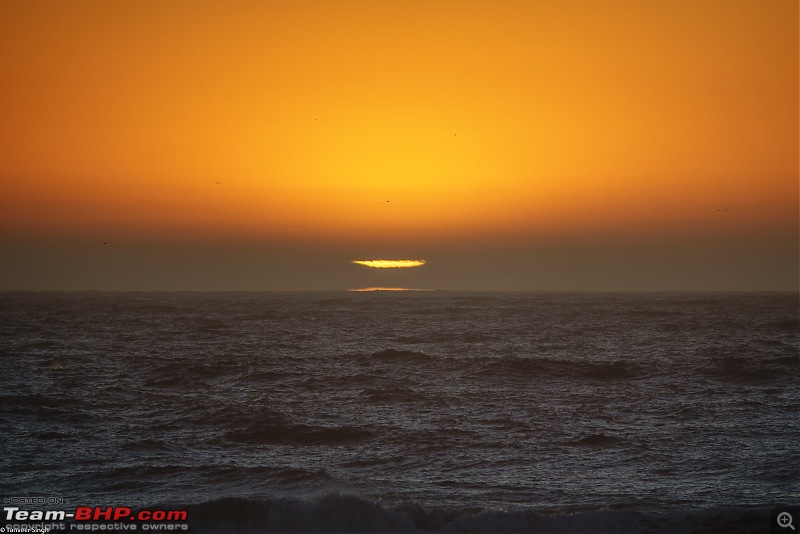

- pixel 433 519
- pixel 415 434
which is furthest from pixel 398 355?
pixel 433 519

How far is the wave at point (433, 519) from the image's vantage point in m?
12.6

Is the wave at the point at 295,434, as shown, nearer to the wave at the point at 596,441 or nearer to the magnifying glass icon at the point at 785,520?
the wave at the point at 596,441

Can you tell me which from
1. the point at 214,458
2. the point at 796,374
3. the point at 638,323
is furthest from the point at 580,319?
the point at 214,458

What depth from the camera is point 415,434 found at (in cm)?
1909

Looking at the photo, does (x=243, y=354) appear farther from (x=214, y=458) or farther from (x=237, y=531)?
(x=237, y=531)

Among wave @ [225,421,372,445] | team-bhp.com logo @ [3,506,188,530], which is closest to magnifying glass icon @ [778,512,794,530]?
wave @ [225,421,372,445]

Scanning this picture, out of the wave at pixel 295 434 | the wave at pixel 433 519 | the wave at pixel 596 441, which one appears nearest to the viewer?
the wave at pixel 433 519

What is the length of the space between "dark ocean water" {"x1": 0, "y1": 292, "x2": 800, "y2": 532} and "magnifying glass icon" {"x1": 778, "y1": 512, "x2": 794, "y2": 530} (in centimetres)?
26

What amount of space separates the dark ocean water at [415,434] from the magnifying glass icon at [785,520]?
0.26 m

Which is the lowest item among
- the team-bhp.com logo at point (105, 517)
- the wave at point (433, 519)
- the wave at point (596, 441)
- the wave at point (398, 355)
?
the team-bhp.com logo at point (105, 517)

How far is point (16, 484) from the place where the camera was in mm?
15062

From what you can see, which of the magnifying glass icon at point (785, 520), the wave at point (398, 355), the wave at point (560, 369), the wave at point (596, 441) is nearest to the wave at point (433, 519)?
the magnifying glass icon at point (785, 520)

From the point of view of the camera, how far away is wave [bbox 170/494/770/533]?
12617mm

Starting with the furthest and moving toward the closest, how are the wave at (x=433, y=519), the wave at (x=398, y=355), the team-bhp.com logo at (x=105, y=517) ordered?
the wave at (x=398, y=355)
the team-bhp.com logo at (x=105, y=517)
the wave at (x=433, y=519)
